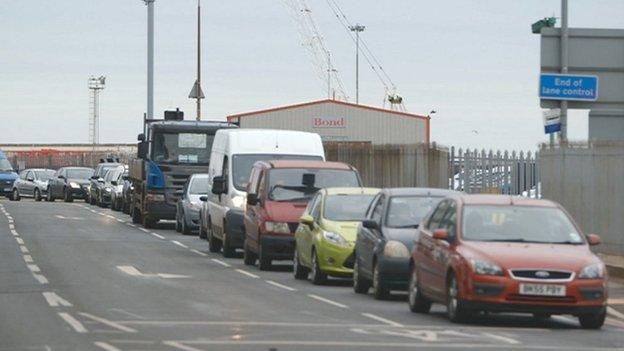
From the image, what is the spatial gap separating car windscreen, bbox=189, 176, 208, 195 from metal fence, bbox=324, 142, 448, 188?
5.12m

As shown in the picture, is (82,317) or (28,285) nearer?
(82,317)

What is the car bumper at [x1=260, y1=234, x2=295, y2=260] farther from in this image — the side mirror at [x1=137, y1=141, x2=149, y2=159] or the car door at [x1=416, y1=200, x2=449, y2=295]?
the side mirror at [x1=137, y1=141, x2=149, y2=159]

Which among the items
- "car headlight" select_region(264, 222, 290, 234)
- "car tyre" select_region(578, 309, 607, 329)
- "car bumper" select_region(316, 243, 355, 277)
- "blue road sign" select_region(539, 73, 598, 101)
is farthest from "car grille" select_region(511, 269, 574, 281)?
"car headlight" select_region(264, 222, 290, 234)

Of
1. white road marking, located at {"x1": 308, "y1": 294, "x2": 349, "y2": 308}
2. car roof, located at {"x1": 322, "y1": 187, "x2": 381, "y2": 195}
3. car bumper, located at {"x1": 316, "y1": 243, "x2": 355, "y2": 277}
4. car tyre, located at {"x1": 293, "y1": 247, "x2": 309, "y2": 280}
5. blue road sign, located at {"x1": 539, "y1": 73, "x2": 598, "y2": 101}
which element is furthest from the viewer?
blue road sign, located at {"x1": 539, "y1": 73, "x2": 598, "y2": 101}

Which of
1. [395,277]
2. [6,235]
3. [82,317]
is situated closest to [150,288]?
[395,277]

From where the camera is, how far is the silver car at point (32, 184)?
83.8 meters

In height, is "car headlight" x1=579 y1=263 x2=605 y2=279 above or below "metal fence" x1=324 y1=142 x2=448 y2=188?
below

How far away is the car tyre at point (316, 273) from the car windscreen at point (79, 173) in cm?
5522

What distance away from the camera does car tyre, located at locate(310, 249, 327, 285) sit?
2655cm

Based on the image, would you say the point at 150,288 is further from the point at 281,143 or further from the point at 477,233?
the point at 281,143

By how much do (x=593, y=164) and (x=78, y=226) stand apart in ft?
70.4

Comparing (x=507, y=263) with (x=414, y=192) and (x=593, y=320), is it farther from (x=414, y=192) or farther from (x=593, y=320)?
(x=414, y=192)

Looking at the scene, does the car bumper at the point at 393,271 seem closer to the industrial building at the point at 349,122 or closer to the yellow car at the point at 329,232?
the yellow car at the point at 329,232

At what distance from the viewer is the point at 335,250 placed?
2634 cm
